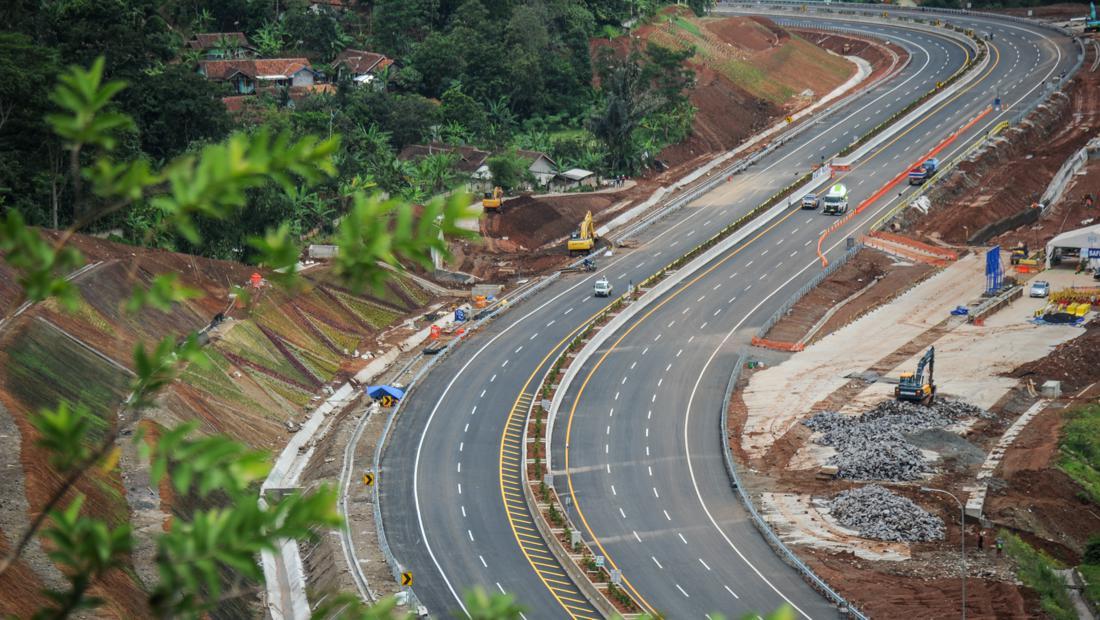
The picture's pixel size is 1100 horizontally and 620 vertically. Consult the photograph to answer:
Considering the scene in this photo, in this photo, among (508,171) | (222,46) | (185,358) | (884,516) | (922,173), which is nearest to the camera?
(185,358)

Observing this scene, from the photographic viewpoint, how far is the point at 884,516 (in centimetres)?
6994

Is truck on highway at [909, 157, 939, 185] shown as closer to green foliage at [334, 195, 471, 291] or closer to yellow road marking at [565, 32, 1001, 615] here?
yellow road marking at [565, 32, 1001, 615]

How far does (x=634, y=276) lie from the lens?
110 meters

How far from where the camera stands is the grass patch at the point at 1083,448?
57.9 metres

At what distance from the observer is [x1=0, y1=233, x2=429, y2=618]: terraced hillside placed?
55531 millimetres

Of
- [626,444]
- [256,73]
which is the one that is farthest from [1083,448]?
[256,73]

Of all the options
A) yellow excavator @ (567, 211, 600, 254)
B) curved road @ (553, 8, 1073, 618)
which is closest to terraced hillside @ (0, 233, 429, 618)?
yellow excavator @ (567, 211, 600, 254)

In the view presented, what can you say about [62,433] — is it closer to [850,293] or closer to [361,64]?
[850,293]

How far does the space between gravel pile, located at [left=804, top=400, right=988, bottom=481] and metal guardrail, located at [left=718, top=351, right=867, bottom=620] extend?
18.1 feet

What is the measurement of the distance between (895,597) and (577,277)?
54.1 m

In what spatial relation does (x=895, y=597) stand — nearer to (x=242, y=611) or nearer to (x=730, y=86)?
(x=242, y=611)

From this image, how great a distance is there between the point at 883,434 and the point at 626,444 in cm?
1476

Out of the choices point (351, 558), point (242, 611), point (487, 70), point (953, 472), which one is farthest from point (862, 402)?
point (487, 70)

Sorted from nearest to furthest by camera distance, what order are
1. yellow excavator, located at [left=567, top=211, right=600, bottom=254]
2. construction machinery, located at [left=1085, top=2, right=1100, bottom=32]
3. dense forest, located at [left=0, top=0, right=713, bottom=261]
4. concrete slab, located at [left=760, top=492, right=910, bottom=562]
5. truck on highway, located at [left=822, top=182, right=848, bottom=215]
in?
concrete slab, located at [left=760, top=492, right=910, bottom=562] < dense forest, located at [left=0, top=0, right=713, bottom=261] < yellow excavator, located at [left=567, top=211, right=600, bottom=254] < truck on highway, located at [left=822, top=182, right=848, bottom=215] < construction machinery, located at [left=1085, top=2, right=1100, bottom=32]
